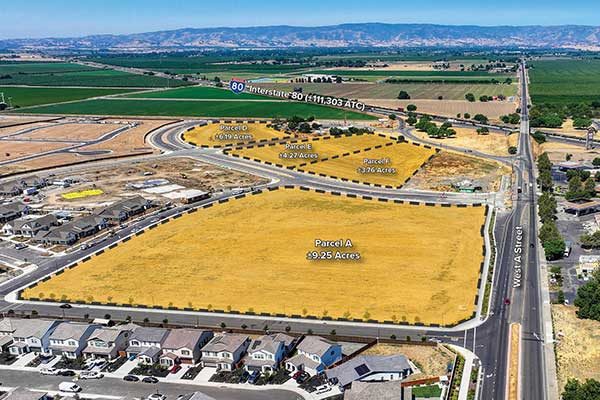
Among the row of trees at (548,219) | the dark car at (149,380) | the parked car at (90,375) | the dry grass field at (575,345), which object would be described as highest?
the row of trees at (548,219)

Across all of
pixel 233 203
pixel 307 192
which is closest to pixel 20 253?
pixel 233 203

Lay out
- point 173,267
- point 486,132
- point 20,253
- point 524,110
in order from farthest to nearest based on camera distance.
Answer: point 524,110
point 486,132
point 20,253
point 173,267

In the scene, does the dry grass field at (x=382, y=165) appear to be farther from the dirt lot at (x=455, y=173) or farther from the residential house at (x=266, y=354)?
the residential house at (x=266, y=354)

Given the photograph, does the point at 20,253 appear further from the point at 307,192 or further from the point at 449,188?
the point at 449,188

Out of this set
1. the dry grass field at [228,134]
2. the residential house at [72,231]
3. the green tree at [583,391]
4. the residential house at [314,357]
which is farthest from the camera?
the dry grass field at [228,134]

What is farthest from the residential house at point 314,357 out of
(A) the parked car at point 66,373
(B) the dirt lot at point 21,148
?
(B) the dirt lot at point 21,148
